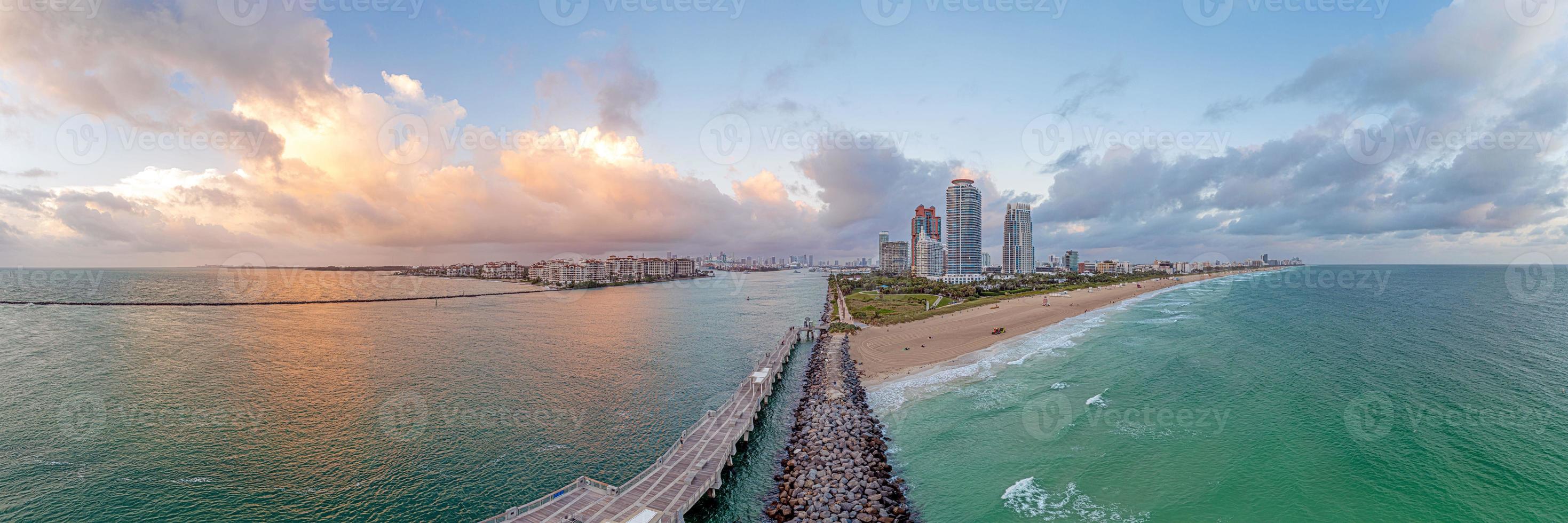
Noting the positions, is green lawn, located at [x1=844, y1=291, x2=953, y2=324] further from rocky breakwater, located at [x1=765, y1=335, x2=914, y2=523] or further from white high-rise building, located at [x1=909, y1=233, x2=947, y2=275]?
white high-rise building, located at [x1=909, y1=233, x2=947, y2=275]

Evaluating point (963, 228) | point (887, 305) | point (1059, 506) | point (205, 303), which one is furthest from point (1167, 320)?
point (205, 303)

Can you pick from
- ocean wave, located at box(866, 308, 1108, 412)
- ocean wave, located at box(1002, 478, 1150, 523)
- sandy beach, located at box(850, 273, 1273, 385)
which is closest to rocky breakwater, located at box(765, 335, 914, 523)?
ocean wave, located at box(866, 308, 1108, 412)

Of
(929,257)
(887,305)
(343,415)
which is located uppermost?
(929,257)

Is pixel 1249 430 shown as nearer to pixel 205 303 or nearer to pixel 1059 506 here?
pixel 1059 506

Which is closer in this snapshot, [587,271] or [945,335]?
[945,335]

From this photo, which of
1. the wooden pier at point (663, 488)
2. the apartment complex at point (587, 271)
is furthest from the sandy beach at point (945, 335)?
the apartment complex at point (587, 271)

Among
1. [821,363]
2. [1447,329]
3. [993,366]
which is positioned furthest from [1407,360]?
[821,363]

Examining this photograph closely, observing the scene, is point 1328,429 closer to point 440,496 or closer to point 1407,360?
point 1407,360

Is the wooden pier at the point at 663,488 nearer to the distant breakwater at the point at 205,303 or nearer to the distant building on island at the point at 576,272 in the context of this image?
the distant breakwater at the point at 205,303
